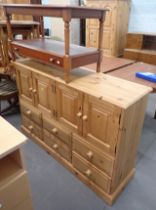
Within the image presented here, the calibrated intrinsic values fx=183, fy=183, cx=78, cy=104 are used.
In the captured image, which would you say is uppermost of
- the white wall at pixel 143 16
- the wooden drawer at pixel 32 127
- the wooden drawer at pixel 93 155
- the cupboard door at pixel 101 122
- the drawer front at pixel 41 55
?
the white wall at pixel 143 16

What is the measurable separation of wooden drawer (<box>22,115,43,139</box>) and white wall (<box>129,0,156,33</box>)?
3.18m

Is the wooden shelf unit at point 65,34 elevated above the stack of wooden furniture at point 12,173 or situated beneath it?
elevated above

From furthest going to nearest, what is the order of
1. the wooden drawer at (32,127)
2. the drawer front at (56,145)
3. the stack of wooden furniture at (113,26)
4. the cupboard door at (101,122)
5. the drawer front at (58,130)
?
the stack of wooden furniture at (113,26) < the wooden drawer at (32,127) < the drawer front at (56,145) < the drawer front at (58,130) < the cupboard door at (101,122)

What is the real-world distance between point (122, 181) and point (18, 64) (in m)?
1.50

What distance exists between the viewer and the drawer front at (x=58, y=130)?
1656 millimetres

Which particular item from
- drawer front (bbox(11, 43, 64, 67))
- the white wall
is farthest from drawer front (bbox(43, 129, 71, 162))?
the white wall

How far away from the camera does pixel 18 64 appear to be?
1884 mm

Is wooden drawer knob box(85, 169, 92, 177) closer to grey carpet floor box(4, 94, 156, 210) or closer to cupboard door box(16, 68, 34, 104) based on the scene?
grey carpet floor box(4, 94, 156, 210)

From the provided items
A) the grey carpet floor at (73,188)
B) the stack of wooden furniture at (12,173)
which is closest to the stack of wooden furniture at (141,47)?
the grey carpet floor at (73,188)

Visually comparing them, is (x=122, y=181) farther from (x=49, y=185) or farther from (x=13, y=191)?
(x=13, y=191)

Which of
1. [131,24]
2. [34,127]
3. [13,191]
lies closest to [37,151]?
[34,127]

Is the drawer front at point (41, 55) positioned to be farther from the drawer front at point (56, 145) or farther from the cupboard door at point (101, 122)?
the drawer front at point (56, 145)

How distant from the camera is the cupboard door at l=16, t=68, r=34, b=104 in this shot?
1.82m

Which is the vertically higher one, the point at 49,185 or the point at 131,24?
the point at 131,24
